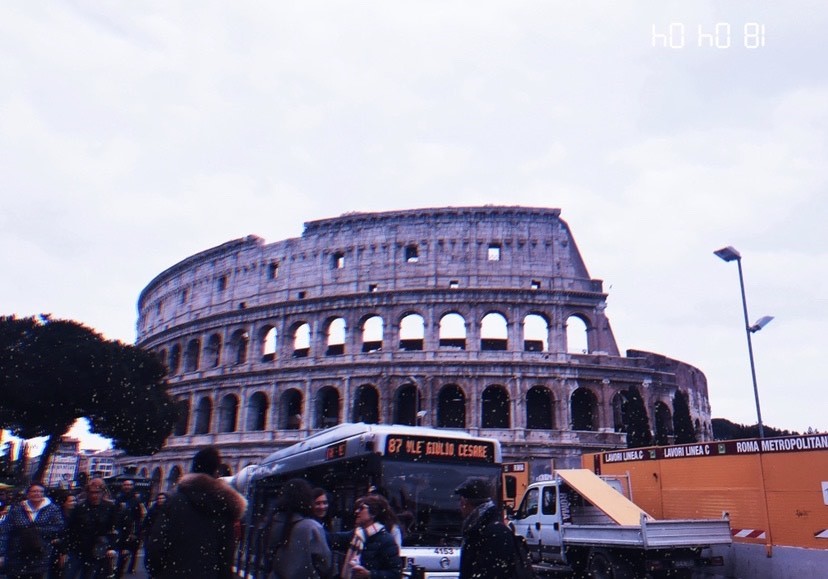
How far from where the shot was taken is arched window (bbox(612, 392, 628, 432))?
99.4 ft

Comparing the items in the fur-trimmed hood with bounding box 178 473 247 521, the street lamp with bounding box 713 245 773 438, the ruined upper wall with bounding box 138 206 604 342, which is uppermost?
the ruined upper wall with bounding box 138 206 604 342

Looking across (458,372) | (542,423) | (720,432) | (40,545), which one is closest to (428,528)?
(40,545)

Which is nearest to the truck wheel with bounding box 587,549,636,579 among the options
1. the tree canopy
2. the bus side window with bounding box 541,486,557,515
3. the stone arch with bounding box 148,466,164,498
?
the bus side window with bounding box 541,486,557,515

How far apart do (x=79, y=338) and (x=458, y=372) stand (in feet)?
65.6

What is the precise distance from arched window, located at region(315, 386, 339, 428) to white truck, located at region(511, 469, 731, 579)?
63.1 feet

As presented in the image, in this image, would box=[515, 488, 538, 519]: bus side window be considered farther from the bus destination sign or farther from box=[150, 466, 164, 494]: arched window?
box=[150, 466, 164, 494]: arched window

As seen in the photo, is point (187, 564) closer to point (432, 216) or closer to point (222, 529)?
point (222, 529)

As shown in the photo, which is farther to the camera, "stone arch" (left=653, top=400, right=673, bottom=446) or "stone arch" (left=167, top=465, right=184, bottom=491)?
"stone arch" (left=167, top=465, right=184, bottom=491)

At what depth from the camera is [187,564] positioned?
140 inches

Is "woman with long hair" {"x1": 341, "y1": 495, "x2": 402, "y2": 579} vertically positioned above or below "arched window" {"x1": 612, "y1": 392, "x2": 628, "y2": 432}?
below

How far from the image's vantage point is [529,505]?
13719mm

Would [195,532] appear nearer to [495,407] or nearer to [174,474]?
[495,407]

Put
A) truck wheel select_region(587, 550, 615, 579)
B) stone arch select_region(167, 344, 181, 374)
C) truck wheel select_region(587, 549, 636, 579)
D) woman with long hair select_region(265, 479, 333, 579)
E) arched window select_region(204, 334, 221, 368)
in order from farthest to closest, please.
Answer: stone arch select_region(167, 344, 181, 374) → arched window select_region(204, 334, 221, 368) → truck wheel select_region(587, 550, 615, 579) → truck wheel select_region(587, 549, 636, 579) → woman with long hair select_region(265, 479, 333, 579)

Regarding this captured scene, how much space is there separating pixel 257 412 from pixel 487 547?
1271 inches
